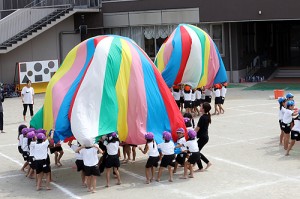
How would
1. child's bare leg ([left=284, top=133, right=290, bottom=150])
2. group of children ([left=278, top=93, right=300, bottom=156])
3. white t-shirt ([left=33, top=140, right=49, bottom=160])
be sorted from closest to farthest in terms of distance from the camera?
white t-shirt ([left=33, top=140, right=49, bottom=160]) → group of children ([left=278, top=93, right=300, bottom=156]) → child's bare leg ([left=284, top=133, right=290, bottom=150])

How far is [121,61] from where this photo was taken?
13.0 meters

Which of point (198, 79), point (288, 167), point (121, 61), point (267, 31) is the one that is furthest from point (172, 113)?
point (267, 31)

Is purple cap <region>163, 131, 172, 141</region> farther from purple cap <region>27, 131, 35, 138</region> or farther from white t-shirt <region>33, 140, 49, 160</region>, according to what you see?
purple cap <region>27, 131, 35, 138</region>

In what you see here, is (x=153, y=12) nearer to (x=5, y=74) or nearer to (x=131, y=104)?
(x=5, y=74)

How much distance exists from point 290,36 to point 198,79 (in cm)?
2113

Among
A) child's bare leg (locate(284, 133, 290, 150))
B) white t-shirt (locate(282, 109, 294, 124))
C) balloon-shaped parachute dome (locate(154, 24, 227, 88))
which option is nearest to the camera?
white t-shirt (locate(282, 109, 294, 124))

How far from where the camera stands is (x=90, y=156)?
1150 centimetres

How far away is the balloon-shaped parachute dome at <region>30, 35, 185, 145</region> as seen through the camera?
1233 cm

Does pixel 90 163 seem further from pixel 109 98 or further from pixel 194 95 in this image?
pixel 194 95

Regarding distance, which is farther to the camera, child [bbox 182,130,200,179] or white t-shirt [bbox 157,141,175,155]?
child [bbox 182,130,200,179]

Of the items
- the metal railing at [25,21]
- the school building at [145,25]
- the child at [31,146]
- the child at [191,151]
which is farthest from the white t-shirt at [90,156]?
the metal railing at [25,21]

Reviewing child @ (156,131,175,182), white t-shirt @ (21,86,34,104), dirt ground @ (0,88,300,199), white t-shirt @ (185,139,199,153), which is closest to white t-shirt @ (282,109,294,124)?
dirt ground @ (0,88,300,199)

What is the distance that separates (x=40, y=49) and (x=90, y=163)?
2478 centimetres

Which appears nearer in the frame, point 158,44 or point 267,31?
point 158,44
